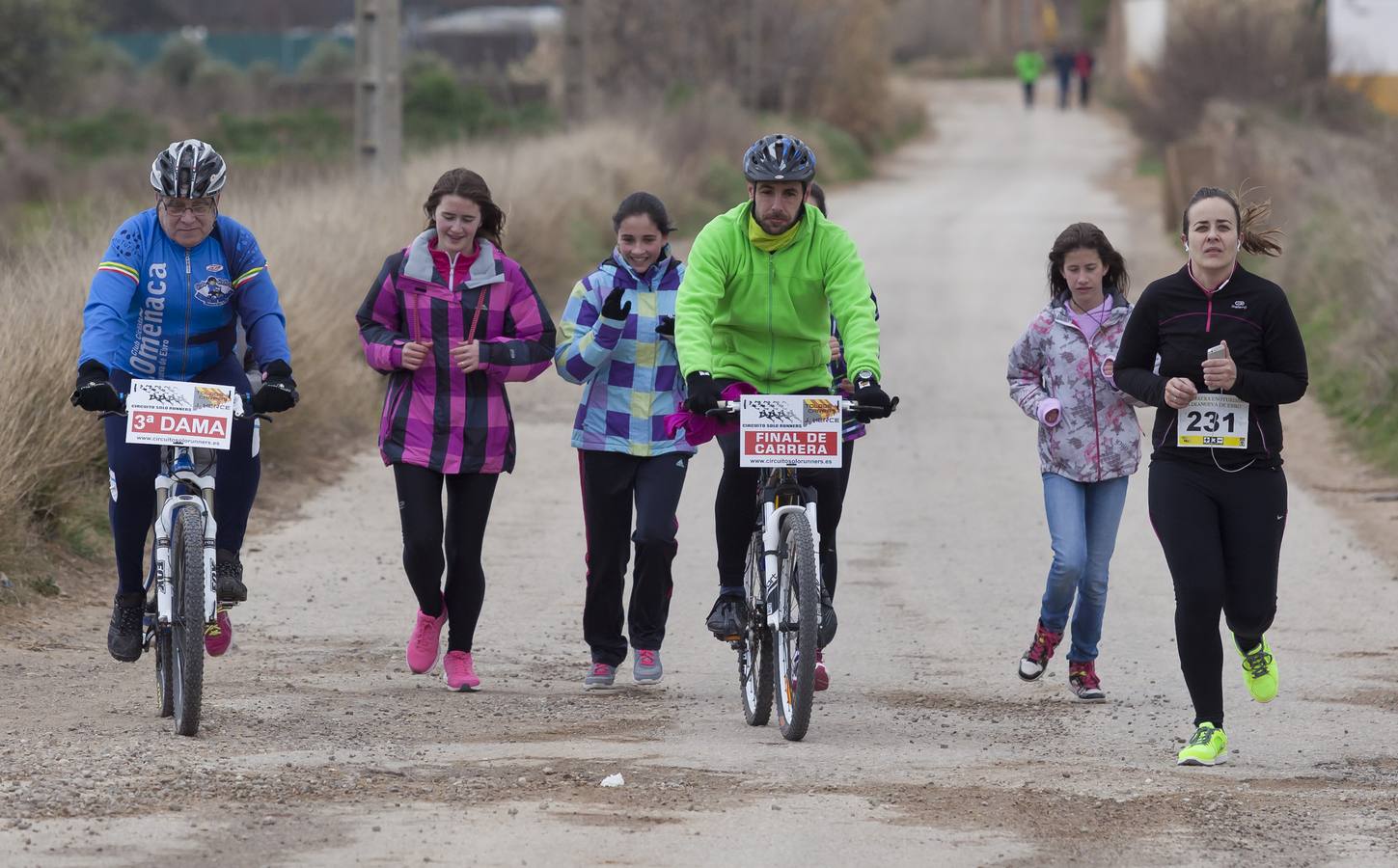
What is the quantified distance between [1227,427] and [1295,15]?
39.4 meters

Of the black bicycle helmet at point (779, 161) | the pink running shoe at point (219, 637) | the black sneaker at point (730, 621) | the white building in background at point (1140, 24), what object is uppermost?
the white building in background at point (1140, 24)

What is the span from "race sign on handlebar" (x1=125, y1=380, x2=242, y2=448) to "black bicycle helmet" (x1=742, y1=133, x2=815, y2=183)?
184 cm

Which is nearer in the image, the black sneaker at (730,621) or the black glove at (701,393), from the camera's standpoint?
the black glove at (701,393)

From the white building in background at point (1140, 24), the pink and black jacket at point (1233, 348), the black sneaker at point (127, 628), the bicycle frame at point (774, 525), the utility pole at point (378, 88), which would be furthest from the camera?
the white building in background at point (1140, 24)

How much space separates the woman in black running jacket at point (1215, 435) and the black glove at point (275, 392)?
269 cm

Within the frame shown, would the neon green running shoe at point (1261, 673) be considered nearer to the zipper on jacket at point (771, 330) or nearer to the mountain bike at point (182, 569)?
the zipper on jacket at point (771, 330)

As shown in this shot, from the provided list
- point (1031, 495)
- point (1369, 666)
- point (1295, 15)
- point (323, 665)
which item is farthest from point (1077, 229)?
point (1295, 15)

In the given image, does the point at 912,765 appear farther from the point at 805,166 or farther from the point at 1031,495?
the point at 1031,495

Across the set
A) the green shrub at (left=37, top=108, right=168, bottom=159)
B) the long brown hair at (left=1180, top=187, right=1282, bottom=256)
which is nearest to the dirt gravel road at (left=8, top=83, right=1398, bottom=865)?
the long brown hair at (left=1180, top=187, right=1282, bottom=256)

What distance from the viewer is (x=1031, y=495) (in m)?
12.7

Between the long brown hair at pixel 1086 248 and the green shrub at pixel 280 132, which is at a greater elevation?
the green shrub at pixel 280 132

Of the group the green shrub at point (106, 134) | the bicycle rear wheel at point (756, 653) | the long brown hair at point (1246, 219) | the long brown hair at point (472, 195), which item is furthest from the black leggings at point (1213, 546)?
the green shrub at point (106, 134)

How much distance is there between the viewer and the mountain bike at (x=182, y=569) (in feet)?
20.8

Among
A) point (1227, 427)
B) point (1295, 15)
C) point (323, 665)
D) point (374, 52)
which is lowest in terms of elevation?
point (323, 665)
